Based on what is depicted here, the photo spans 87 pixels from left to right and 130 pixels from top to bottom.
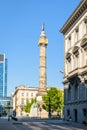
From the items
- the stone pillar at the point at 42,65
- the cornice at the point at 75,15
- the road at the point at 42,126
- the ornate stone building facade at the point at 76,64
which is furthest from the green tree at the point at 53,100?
the road at the point at 42,126

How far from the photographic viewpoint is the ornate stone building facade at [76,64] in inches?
2406

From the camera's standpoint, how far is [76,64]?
66.2m

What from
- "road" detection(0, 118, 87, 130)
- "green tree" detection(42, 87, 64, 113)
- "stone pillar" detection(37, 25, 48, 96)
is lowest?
"road" detection(0, 118, 87, 130)

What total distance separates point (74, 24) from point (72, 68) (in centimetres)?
859

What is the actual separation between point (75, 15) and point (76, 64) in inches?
366

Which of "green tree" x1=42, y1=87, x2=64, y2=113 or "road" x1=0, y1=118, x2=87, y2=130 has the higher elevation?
"green tree" x1=42, y1=87, x2=64, y2=113

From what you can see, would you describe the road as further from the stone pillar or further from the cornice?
the stone pillar

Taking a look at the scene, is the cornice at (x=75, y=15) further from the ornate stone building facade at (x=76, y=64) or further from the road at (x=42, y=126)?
the road at (x=42, y=126)

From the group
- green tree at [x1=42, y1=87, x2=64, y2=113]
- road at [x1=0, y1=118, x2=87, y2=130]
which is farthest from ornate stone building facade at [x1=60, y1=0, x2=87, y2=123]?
green tree at [x1=42, y1=87, x2=64, y2=113]

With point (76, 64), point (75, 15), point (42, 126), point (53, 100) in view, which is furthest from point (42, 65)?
point (42, 126)

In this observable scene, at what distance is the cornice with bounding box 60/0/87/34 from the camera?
61372 mm

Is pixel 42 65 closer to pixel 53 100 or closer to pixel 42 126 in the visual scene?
pixel 53 100

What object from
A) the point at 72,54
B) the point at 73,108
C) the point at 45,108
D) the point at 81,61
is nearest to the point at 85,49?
the point at 81,61

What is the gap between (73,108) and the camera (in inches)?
2645
